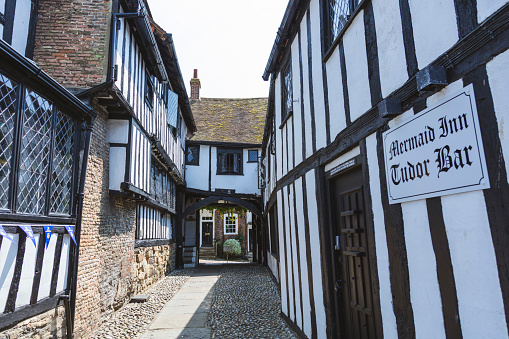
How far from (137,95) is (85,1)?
6.41 ft

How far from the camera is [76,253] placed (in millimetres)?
5051

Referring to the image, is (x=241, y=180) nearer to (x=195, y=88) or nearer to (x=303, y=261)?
(x=195, y=88)

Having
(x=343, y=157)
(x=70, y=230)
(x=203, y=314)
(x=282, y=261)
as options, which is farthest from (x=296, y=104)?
(x=203, y=314)

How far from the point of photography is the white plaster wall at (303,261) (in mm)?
4664

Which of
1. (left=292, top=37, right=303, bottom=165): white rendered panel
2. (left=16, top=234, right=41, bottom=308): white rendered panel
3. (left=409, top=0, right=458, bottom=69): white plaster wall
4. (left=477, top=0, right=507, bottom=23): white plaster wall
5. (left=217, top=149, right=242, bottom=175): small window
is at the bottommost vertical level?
(left=16, top=234, right=41, bottom=308): white rendered panel

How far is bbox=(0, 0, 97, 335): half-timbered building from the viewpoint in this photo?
12.0 feet

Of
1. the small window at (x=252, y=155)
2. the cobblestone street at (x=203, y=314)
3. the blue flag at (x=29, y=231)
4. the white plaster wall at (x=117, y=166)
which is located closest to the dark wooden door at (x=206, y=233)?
the small window at (x=252, y=155)

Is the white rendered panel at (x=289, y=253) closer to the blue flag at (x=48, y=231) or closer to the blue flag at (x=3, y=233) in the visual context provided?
the blue flag at (x=48, y=231)

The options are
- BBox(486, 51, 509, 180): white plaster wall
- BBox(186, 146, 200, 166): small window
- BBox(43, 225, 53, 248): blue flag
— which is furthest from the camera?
BBox(186, 146, 200, 166): small window

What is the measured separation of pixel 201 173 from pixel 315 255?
38.9 feet

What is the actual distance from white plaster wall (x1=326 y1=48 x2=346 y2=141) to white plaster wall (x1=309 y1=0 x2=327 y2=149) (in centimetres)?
23

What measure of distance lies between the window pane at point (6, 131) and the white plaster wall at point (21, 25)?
6.75 ft

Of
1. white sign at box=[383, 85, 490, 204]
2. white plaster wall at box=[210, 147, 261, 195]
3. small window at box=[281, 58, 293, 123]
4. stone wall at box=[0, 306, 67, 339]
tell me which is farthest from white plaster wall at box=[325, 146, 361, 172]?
white plaster wall at box=[210, 147, 261, 195]

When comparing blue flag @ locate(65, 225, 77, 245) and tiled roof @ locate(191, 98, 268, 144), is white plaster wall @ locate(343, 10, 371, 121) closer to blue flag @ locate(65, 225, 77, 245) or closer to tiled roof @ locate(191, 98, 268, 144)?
blue flag @ locate(65, 225, 77, 245)
